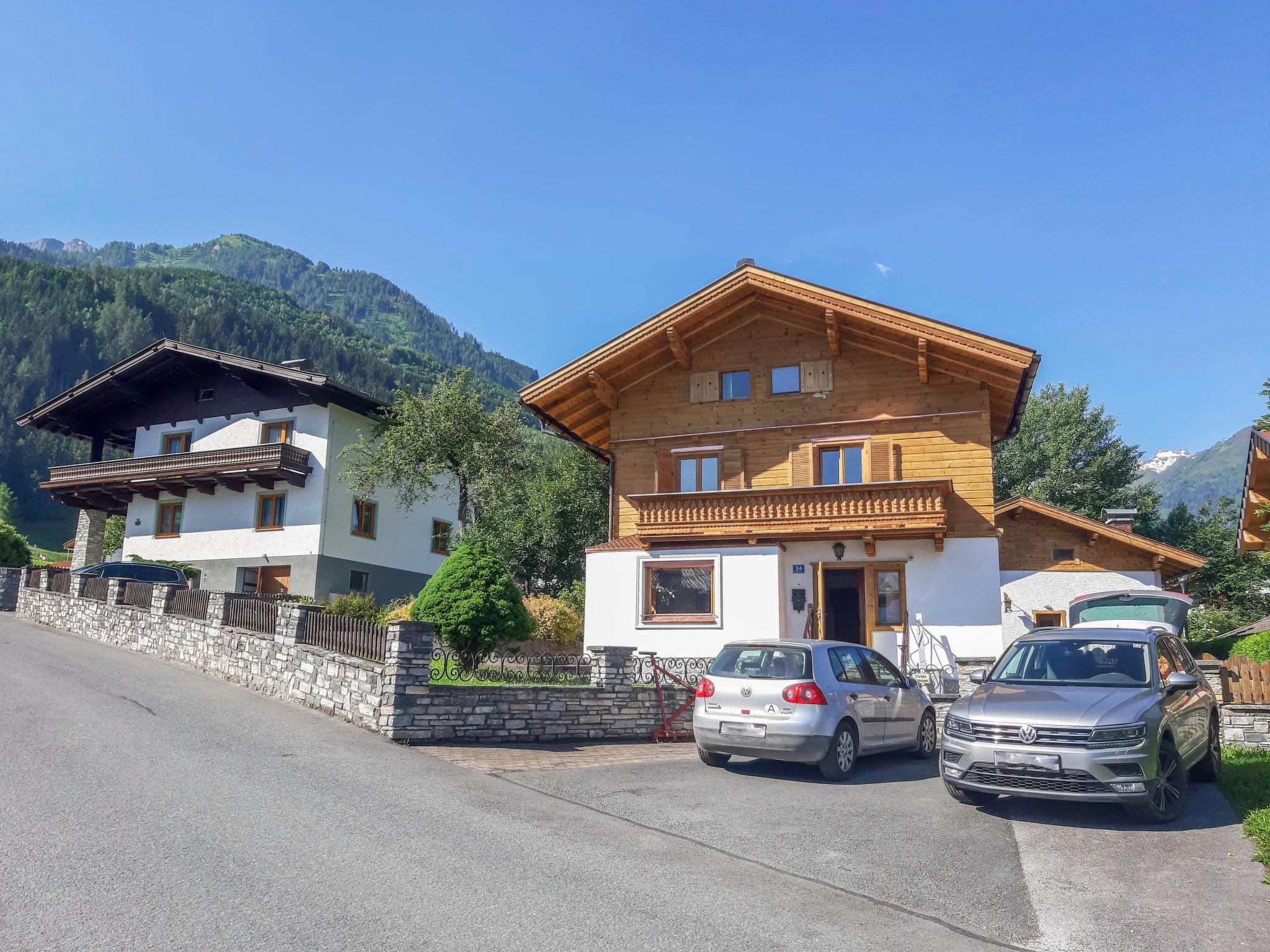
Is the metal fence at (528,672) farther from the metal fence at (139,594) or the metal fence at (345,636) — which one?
the metal fence at (139,594)

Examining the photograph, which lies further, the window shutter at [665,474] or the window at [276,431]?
the window at [276,431]

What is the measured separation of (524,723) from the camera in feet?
42.8

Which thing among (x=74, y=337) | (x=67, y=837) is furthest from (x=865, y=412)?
(x=74, y=337)

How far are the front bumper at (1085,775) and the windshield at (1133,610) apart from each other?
49.9 feet

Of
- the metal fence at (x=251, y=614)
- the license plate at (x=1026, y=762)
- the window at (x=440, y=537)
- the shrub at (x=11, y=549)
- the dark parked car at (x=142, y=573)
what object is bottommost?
the license plate at (x=1026, y=762)

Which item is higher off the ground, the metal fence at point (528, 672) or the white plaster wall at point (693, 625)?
the white plaster wall at point (693, 625)

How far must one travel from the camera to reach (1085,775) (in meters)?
7.98

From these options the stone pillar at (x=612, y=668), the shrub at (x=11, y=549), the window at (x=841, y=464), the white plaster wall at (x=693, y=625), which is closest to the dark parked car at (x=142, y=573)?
the shrub at (x=11, y=549)

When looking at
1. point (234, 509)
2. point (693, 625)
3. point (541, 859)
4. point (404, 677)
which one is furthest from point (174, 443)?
point (541, 859)

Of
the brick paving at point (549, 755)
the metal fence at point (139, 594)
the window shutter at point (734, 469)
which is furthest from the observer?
the window shutter at point (734, 469)

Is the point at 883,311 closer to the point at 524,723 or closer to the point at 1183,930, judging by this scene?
the point at 524,723

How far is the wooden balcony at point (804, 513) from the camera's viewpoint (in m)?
19.8

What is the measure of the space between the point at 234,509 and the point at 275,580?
11.2 ft

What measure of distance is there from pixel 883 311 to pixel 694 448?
18.4 ft
